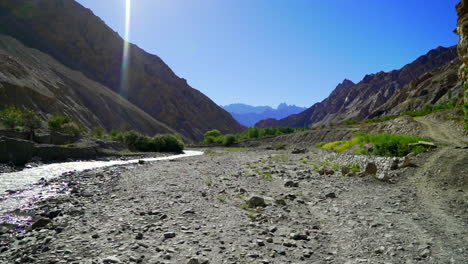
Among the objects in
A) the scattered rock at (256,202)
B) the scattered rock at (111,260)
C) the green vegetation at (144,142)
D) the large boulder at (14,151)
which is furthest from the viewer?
the green vegetation at (144,142)

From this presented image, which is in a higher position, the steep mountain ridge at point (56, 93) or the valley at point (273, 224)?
the steep mountain ridge at point (56, 93)

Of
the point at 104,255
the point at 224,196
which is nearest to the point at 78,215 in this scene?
the point at 104,255

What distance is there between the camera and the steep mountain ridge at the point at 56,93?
3482 inches

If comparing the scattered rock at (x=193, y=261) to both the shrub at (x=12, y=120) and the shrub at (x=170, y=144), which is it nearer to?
the shrub at (x=12, y=120)

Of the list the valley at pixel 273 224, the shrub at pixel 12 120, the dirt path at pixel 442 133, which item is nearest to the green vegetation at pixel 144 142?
the shrub at pixel 12 120

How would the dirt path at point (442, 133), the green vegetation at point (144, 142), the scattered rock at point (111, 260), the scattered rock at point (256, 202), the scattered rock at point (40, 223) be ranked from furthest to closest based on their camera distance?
1. the green vegetation at point (144, 142)
2. the dirt path at point (442, 133)
3. the scattered rock at point (256, 202)
4. the scattered rock at point (40, 223)
5. the scattered rock at point (111, 260)

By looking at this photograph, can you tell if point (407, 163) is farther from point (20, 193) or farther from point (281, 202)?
point (20, 193)

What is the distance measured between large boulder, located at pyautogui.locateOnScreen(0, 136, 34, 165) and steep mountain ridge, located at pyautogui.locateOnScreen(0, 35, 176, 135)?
194 ft

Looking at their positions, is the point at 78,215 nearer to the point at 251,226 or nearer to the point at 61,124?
the point at 251,226

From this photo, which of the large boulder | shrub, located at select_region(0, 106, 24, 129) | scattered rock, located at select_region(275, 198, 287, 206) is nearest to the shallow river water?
the large boulder

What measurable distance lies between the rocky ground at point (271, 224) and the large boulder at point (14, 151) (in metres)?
23.9

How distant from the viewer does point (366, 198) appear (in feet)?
43.2

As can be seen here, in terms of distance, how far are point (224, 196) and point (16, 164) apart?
105ft

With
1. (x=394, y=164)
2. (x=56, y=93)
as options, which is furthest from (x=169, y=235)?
(x=56, y=93)
